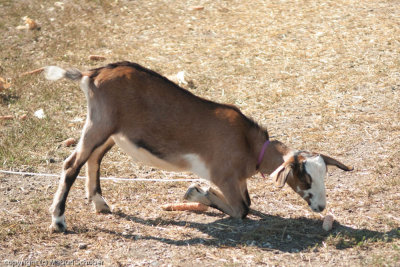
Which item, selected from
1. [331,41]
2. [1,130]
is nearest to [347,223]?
[1,130]

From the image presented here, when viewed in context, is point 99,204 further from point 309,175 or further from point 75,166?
point 309,175

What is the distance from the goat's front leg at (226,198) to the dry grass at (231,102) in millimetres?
116

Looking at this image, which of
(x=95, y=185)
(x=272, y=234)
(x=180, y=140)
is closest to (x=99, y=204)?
(x=95, y=185)

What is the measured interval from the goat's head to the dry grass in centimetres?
25

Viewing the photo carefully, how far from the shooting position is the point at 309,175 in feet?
18.6

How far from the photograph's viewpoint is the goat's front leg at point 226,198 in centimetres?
585

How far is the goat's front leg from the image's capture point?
5848mm

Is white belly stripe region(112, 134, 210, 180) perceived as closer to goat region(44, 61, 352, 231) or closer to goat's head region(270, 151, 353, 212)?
goat region(44, 61, 352, 231)

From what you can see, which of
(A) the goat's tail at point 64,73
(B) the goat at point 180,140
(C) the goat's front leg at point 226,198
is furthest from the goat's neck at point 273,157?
(A) the goat's tail at point 64,73

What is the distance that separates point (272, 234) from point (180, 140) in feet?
3.83

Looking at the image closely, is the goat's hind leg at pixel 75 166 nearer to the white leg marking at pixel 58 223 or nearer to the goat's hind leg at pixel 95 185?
the white leg marking at pixel 58 223

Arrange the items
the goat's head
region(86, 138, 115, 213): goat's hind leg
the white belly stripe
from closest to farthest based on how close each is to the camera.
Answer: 1. the goat's head
2. the white belly stripe
3. region(86, 138, 115, 213): goat's hind leg

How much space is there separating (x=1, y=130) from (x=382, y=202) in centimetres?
466

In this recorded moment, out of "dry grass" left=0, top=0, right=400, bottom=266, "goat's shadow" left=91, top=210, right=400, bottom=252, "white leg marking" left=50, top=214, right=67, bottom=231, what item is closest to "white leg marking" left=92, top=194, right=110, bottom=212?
"dry grass" left=0, top=0, right=400, bottom=266
